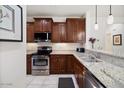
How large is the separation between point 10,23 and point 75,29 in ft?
15.3

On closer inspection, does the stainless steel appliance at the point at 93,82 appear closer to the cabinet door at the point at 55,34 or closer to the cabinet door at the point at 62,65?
the cabinet door at the point at 62,65

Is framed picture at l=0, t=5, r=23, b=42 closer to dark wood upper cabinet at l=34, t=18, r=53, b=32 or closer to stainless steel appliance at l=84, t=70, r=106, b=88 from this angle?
stainless steel appliance at l=84, t=70, r=106, b=88

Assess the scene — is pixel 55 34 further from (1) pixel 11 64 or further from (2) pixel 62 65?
(1) pixel 11 64

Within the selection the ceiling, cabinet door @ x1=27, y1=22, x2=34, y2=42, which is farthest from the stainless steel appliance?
cabinet door @ x1=27, y1=22, x2=34, y2=42

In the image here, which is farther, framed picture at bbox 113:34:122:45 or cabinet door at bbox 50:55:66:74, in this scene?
framed picture at bbox 113:34:122:45

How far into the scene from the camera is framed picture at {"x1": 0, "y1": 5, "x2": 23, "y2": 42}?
1.08 metres

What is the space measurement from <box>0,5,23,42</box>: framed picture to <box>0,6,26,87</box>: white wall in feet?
0.21

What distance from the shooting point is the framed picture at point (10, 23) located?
3.54 feet

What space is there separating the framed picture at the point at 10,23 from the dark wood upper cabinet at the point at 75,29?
4.37 metres

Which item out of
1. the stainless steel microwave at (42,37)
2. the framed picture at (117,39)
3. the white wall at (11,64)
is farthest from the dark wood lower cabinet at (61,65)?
the white wall at (11,64)

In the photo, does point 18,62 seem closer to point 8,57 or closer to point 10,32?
point 8,57

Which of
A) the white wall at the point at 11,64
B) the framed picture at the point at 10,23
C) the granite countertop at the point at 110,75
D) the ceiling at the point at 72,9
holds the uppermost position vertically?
the ceiling at the point at 72,9

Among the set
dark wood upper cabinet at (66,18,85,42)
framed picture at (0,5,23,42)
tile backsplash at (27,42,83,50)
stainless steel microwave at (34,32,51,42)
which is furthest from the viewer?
tile backsplash at (27,42,83,50)

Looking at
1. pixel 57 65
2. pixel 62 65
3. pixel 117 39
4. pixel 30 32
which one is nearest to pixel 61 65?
pixel 62 65
